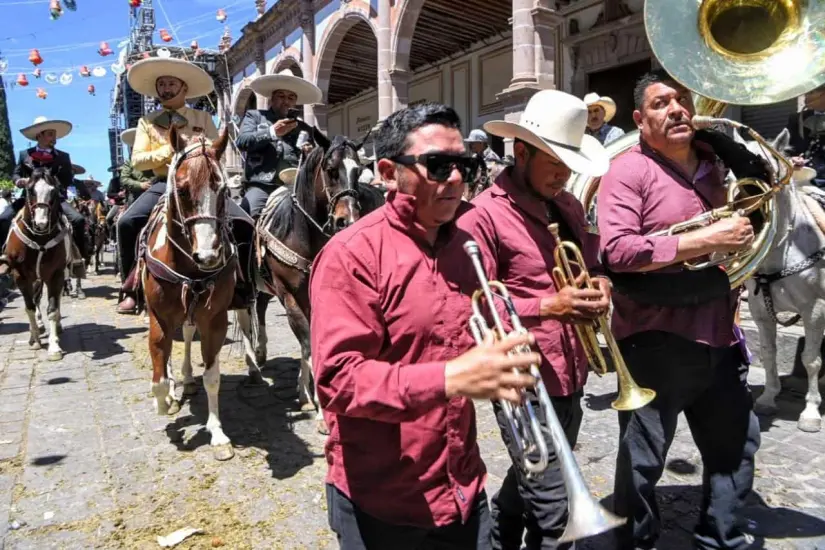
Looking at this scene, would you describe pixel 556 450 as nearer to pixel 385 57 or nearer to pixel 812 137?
pixel 812 137

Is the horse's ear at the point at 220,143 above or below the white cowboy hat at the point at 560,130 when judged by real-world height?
above

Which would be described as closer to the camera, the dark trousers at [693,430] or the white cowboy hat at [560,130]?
the white cowboy hat at [560,130]

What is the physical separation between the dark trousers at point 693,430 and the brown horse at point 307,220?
270cm

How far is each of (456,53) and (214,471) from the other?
17233 millimetres

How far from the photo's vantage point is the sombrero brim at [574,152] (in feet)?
8.14

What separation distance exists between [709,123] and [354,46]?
64.8 ft

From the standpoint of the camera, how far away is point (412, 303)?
70.3 inches

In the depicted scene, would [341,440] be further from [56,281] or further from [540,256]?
[56,281]

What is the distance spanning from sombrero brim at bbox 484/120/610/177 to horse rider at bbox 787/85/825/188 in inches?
144

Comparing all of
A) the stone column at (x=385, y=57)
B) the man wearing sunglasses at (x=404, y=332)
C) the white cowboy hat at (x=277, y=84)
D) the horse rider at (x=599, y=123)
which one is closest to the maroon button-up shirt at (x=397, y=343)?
the man wearing sunglasses at (x=404, y=332)

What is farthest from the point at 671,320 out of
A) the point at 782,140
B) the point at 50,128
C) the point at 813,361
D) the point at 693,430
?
the point at 50,128

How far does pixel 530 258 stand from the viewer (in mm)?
2598

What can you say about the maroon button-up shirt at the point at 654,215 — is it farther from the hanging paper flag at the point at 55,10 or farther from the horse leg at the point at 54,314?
the hanging paper flag at the point at 55,10

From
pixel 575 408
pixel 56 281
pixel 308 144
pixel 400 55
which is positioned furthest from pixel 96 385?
pixel 400 55
